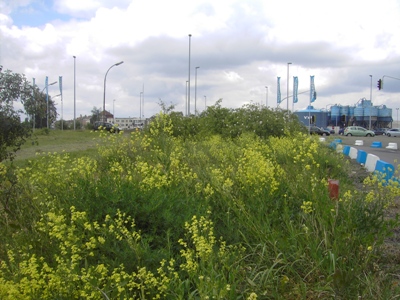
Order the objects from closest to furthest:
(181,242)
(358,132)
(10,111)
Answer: (181,242), (10,111), (358,132)

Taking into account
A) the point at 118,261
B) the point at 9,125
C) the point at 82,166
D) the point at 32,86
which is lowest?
the point at 118,261

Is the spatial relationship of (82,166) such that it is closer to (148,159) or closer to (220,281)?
(220,281)

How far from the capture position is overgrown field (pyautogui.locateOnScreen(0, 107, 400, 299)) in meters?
3.77

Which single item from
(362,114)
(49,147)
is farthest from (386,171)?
(362,114)

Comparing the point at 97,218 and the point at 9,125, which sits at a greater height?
the point at 9,125

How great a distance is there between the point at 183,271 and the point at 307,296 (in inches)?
39.7

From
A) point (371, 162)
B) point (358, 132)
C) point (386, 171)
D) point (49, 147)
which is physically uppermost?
point (358, 132)

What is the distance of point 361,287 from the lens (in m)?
3.99

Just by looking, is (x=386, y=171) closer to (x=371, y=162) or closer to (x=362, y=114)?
(x=371, y=162)

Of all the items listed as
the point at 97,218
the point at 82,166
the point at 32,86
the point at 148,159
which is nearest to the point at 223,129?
the point at 148,159

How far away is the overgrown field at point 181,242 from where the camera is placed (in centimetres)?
377

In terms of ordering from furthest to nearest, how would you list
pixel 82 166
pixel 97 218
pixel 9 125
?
1. pixel 9 125
2. pixel 82 166
3. pixel 97 218

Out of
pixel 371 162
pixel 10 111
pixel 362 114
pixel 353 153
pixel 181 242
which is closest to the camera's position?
pixel 181 242

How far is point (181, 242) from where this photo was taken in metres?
4.08
